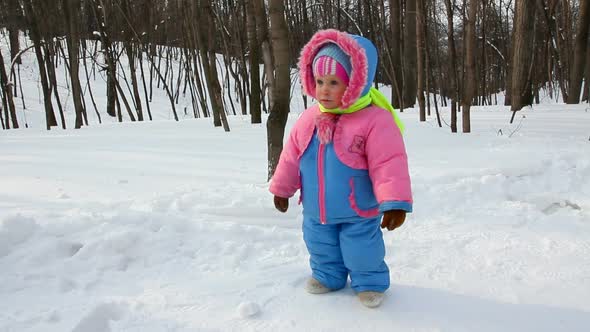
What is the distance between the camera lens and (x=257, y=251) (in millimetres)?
2516

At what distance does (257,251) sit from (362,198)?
36.8 inches

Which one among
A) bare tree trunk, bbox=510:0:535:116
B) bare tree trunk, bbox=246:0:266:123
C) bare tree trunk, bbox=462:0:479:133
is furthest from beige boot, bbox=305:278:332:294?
bare tree trunk, bbox=510:0:535:116

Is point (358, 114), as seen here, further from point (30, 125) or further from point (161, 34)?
point (161, 34)

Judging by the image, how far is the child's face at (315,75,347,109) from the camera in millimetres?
1813

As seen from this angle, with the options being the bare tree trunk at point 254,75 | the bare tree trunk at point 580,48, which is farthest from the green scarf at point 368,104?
the bare tree trunk at point 580,48

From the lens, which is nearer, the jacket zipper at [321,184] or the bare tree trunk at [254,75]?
the jacket zipper at [321,184]

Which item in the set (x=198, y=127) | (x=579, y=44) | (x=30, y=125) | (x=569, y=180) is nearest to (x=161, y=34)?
(x=30, y=125)

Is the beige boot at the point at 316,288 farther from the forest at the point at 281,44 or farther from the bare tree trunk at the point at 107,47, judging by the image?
the bare tree trunk at the point at 107,47

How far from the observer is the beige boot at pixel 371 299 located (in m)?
1.89

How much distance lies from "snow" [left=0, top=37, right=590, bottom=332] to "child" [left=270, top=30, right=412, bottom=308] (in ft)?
0.79

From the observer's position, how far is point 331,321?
5.96 feet

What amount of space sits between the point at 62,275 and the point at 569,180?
385 centimetres

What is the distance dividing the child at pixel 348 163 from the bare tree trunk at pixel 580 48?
39.3 feet

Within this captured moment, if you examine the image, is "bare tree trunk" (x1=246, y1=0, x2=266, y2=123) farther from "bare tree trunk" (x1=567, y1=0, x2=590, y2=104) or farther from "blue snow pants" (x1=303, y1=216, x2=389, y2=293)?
"bare tree trunk" (x1=567, y1=0, x2=590, y2=104)
